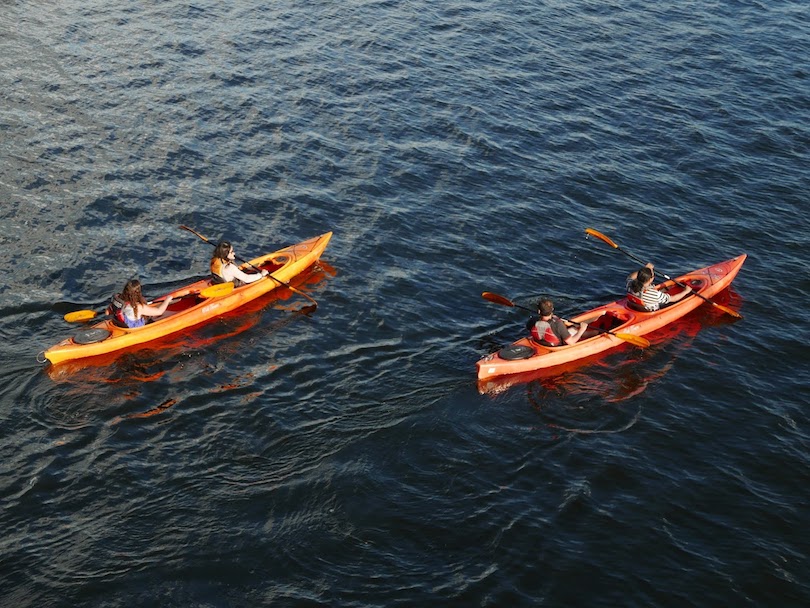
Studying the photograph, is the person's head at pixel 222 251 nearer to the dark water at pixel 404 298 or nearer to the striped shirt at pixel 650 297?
the dark water at pixel 404 298

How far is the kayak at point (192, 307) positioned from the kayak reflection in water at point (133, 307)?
0.14 m

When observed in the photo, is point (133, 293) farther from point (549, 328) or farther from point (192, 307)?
point (549, 328)

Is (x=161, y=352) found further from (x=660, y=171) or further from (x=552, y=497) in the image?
(x=660, y=171)

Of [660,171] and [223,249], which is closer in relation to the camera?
[223,249]

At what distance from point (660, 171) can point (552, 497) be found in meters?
12.9

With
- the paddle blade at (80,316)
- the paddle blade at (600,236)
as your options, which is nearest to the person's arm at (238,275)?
the paddle blade at (80,316)

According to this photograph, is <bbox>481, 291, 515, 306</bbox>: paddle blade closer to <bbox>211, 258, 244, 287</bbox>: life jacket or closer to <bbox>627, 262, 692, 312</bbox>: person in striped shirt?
<bbox>627, 262, 692, 312</bbox>: person in striped shirt

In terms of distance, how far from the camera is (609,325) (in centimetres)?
1878

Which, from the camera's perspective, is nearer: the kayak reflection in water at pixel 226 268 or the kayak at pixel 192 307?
the kayak at pixel 192 307

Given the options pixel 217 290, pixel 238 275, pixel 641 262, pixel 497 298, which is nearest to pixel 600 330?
pixel 497 298

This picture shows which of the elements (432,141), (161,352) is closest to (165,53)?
(432,141)

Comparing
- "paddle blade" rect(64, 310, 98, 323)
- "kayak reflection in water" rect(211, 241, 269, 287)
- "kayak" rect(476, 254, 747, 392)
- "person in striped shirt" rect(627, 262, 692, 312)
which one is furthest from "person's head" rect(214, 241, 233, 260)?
"person in striped shirt" rect(627, 262, 692, 312)

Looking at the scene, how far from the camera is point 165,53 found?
30156 mm

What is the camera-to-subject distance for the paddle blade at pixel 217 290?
18234 millimetres
